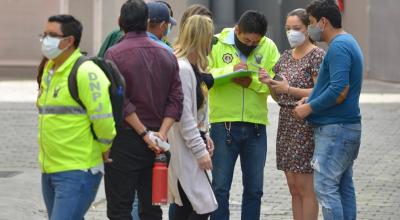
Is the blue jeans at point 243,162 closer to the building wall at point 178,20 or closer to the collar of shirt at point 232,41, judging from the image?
the collar of shirt at point 232,41

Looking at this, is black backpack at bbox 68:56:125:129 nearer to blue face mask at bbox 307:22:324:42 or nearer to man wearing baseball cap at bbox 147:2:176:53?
man wearing baseball cap at bbox 147:2:176:53

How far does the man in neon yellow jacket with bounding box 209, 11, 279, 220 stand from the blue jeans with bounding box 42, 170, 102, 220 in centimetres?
213

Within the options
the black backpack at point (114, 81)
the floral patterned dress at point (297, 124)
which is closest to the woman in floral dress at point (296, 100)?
the floral patterned dress at point (297, 124)

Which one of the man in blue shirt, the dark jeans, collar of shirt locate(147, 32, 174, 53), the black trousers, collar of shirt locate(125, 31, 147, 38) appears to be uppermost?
Answer: collar of shirt locate(125, 31, 147, 38)

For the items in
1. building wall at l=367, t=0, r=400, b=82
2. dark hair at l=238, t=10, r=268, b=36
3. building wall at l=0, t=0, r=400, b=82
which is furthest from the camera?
building wall at l=0, t=0, r=400, b=82

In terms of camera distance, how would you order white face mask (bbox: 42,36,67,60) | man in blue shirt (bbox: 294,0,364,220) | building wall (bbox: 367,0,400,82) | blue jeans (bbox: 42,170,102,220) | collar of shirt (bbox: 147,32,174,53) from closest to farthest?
1. blue jeans (bbox: 42,170,102,220)
2. white face mask (bbox: 42,36,67,60)
3. collar of shirt (bbox: 147,32,174,53)
4. man in blue shirt (bbox: 294,0,364,220)
5. building wall (bbox: 367,0,400,82)

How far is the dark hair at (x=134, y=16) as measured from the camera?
6.60 meters

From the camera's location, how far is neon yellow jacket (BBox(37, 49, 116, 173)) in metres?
5.88

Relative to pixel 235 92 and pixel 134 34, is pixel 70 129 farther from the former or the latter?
pixel 235 92

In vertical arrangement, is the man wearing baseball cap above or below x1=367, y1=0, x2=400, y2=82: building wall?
above

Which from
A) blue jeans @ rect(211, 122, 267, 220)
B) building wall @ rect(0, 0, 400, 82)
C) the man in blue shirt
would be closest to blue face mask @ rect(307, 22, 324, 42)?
the man in blue shirt

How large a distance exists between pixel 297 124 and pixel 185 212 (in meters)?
1.25

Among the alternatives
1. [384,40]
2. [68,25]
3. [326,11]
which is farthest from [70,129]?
[384,40]

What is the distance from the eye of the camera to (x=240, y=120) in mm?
7969
